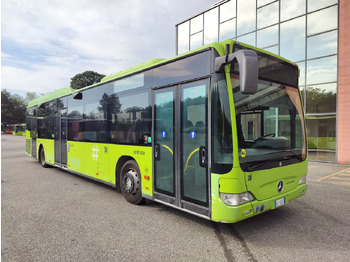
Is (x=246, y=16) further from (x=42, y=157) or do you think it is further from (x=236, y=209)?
(x=236, y=209)

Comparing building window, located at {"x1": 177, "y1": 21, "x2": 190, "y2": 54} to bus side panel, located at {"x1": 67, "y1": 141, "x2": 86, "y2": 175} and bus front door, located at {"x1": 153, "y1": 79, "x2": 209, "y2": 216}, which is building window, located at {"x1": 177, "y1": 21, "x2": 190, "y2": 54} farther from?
bus front door, located at {"x1": 153, "y1": 79, "x2": 209, "y2": 216}

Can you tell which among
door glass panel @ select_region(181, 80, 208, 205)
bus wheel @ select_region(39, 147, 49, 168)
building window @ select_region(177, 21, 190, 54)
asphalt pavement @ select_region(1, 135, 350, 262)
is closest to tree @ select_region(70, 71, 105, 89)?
building window @ select_region(177, 21, 190, 54)

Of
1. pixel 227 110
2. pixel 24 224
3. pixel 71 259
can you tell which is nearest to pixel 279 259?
pixel 227 110

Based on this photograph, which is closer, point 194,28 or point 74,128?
point 74,128

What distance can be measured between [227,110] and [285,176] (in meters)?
1.64

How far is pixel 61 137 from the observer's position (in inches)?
340

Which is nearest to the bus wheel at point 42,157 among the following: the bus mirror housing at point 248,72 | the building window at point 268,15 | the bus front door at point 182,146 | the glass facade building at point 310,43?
the bus front door at point 182,146

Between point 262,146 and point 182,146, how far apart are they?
1.27 meters

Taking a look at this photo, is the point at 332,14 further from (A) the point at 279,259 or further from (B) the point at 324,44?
(A) the point at 279,259

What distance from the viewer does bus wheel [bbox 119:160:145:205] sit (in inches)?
201

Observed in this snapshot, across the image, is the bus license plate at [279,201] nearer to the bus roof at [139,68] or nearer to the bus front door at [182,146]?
the bus front door at [182,146]

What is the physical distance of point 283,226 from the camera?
4.10 metres

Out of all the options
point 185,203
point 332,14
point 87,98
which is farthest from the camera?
point 332,14

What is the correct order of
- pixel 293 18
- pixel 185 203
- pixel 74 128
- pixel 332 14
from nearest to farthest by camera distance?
1. pixel 185 203
2. pixel 74 128
3. pixel 332 14
4. pixel 293 18
